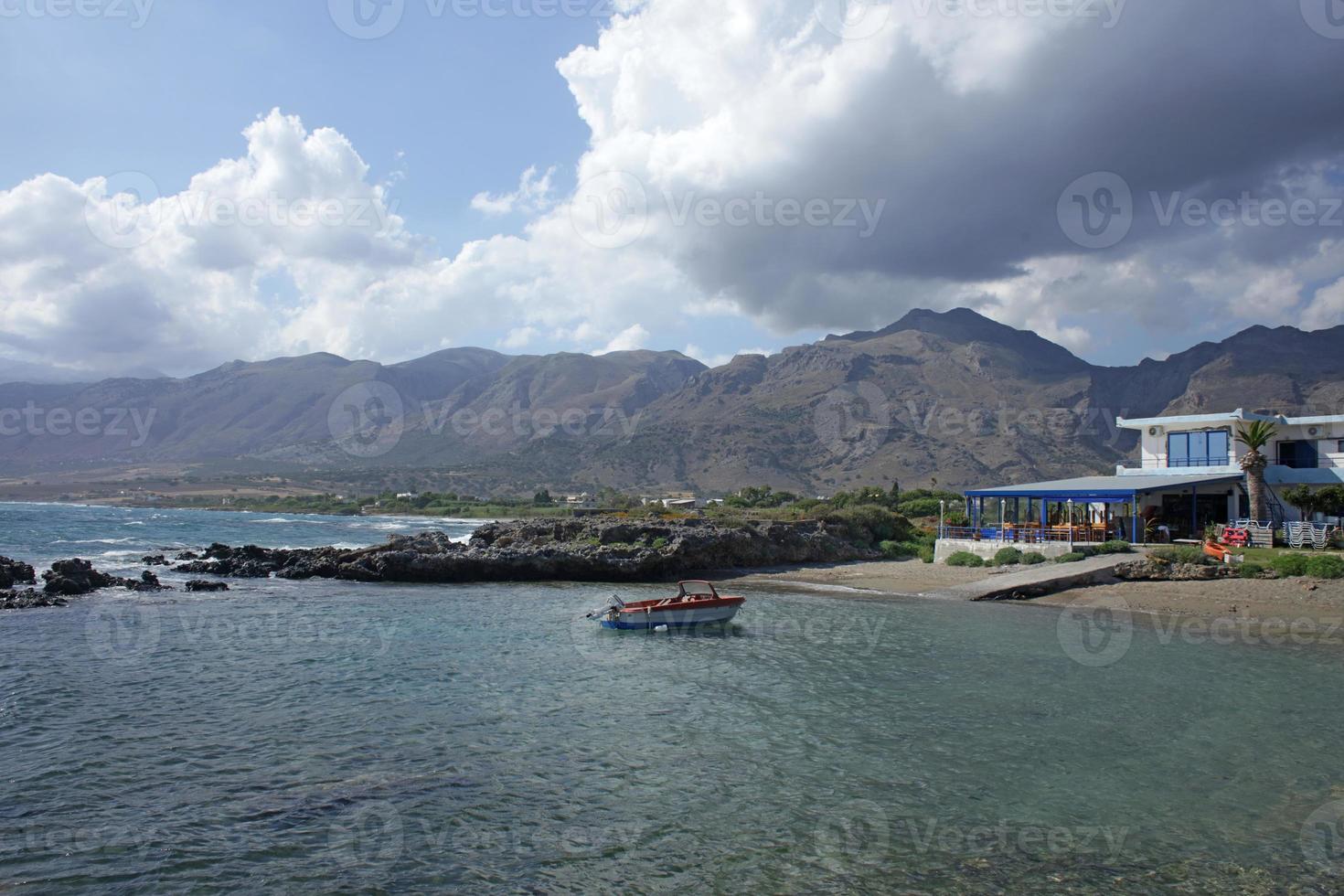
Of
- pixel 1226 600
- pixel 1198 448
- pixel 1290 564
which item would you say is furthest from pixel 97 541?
pixel 1198 448

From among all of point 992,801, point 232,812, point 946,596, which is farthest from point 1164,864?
point 946,596

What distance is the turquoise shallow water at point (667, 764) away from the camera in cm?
922

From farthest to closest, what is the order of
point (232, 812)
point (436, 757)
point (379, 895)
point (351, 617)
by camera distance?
point (351, 617) → point (436, 757) → point (232, 812) → point (379, 895)

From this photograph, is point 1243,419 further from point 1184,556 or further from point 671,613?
point 671,613

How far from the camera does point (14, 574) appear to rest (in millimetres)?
33312

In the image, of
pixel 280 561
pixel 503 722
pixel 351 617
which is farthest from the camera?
pixel 280 561

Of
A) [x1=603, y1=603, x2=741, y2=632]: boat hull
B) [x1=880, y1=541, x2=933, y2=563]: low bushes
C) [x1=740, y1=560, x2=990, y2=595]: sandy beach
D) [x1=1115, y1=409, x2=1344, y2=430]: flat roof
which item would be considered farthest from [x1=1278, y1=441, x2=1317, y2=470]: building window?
[x1=603, y1=603, x2=741, y2=632]: boat hull

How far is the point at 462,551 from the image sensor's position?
136 feet

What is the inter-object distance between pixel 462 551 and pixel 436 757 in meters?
29.7

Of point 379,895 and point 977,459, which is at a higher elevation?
point 977,459

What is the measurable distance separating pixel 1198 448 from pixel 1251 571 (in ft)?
51.4

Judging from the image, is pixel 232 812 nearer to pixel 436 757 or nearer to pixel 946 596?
pixel 436 757

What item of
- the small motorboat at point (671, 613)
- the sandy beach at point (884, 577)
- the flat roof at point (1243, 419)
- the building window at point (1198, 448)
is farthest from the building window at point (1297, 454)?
the small motorboat at point (671, 613)

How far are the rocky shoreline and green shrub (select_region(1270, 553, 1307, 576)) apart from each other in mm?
21434
